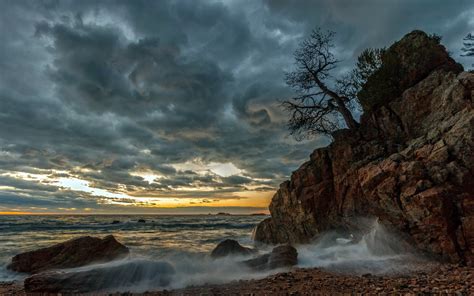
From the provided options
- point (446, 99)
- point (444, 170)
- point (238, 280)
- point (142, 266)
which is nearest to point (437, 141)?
point (444, 170)

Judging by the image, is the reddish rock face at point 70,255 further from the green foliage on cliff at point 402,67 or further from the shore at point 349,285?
the green foliage on cliff at point 402,67

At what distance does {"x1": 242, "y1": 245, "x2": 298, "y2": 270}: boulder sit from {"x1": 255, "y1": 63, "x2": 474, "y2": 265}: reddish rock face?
4.22m

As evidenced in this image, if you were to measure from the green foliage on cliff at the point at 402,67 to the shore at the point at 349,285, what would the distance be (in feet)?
34.9

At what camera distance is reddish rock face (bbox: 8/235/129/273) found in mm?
13688

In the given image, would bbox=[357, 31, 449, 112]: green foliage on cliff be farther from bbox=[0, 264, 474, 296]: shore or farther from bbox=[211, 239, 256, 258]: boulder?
bbox=[211, 239, 256, 258]: boulder

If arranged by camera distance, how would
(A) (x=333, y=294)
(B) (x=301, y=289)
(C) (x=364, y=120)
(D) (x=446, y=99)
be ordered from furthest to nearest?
(C) (x=364, y=120) < (D) (x=446, y=99) < (B) (x=301, y=289) < (A) (x=333, y=294)

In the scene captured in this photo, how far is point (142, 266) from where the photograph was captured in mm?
11195

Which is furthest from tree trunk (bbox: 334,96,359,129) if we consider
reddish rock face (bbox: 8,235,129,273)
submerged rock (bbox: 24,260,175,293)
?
reddish rock face (bbox: 8,235,129,273)

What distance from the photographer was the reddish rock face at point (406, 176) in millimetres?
9680

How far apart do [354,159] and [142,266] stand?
484 inches

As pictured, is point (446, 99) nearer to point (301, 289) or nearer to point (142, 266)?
point (301, 289)

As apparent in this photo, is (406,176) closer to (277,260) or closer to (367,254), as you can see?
(367,254)

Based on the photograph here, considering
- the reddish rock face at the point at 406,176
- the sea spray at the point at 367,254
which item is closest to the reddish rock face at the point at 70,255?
the sea spray at the point at 367,254

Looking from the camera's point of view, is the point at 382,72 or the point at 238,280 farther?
the point at 382,72
